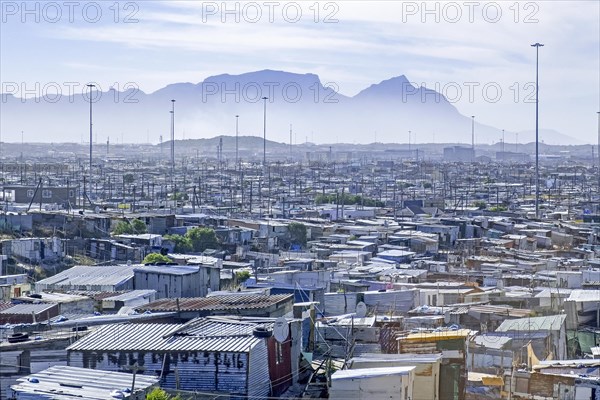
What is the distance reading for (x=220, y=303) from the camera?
9.83 meters

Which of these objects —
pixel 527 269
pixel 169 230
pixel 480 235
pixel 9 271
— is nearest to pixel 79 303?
pixel 9 271

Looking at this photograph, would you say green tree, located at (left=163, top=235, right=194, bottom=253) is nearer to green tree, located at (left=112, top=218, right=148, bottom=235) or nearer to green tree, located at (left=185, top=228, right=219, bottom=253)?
green tree, located at (left=185, top=228, right=219, bottom=253)

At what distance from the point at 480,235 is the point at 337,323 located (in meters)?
13.0

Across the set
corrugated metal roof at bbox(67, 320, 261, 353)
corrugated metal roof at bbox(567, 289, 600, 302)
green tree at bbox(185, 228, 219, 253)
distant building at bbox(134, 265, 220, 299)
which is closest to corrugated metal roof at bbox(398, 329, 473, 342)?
corrugated metal roof at bbox(67, 320, 261, 353)

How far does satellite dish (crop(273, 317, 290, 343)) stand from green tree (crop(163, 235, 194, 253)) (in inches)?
409

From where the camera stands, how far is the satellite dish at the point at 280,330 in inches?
314

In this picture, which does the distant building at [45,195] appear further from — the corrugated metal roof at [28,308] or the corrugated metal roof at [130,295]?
the corrugated metal roof at [28,308]

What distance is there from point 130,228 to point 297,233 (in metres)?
3.11

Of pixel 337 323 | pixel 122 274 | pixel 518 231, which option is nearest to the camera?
pixel 337 323

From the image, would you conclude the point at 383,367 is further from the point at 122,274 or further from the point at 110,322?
the point at 122,274

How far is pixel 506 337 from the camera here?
31.5 ft

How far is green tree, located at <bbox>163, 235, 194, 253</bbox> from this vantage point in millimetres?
18500

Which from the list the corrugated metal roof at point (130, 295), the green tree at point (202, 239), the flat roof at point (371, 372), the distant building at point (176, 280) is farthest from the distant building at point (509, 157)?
the flat roof at point (371, 372)

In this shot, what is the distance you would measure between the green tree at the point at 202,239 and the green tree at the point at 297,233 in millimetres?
2081
